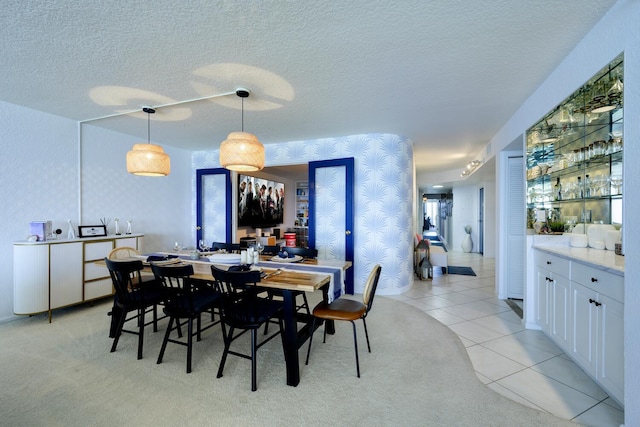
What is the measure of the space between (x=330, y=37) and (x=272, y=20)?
0.43 m

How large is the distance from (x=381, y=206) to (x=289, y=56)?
9.41 ft

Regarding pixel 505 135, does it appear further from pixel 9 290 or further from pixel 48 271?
pixel 9 290

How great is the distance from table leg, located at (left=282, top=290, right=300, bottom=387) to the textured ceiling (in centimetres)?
195

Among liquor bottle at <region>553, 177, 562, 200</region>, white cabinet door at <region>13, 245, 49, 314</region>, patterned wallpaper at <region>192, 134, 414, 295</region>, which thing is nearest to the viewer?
white cabinet door at <region>13, 245, 49, 314</region>

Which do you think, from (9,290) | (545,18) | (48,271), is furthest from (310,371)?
(9,290)

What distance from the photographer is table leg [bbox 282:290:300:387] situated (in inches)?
85.0

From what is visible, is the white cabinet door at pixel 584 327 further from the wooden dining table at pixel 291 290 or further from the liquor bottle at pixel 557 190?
the wooden dining table at pixel 291 290

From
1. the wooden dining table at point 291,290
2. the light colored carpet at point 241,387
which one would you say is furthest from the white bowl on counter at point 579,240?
the wooden dining table at point 291,290

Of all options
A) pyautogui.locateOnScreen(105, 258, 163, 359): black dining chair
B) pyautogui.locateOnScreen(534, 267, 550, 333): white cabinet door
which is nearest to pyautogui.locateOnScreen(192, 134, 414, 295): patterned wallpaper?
pyautogui.locateOnScreen(534, 267, 550, 333): white cabinet door

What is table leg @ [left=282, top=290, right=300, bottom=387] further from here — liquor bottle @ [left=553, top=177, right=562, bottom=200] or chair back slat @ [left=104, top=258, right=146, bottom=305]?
liquor bottle @ [left=553, top=177, right=562, bottom=200]

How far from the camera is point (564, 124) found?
2.91 meters

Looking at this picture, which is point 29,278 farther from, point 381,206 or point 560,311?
point 560,311

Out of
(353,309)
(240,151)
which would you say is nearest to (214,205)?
(240,151)

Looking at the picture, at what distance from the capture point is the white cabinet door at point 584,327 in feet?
6.75
